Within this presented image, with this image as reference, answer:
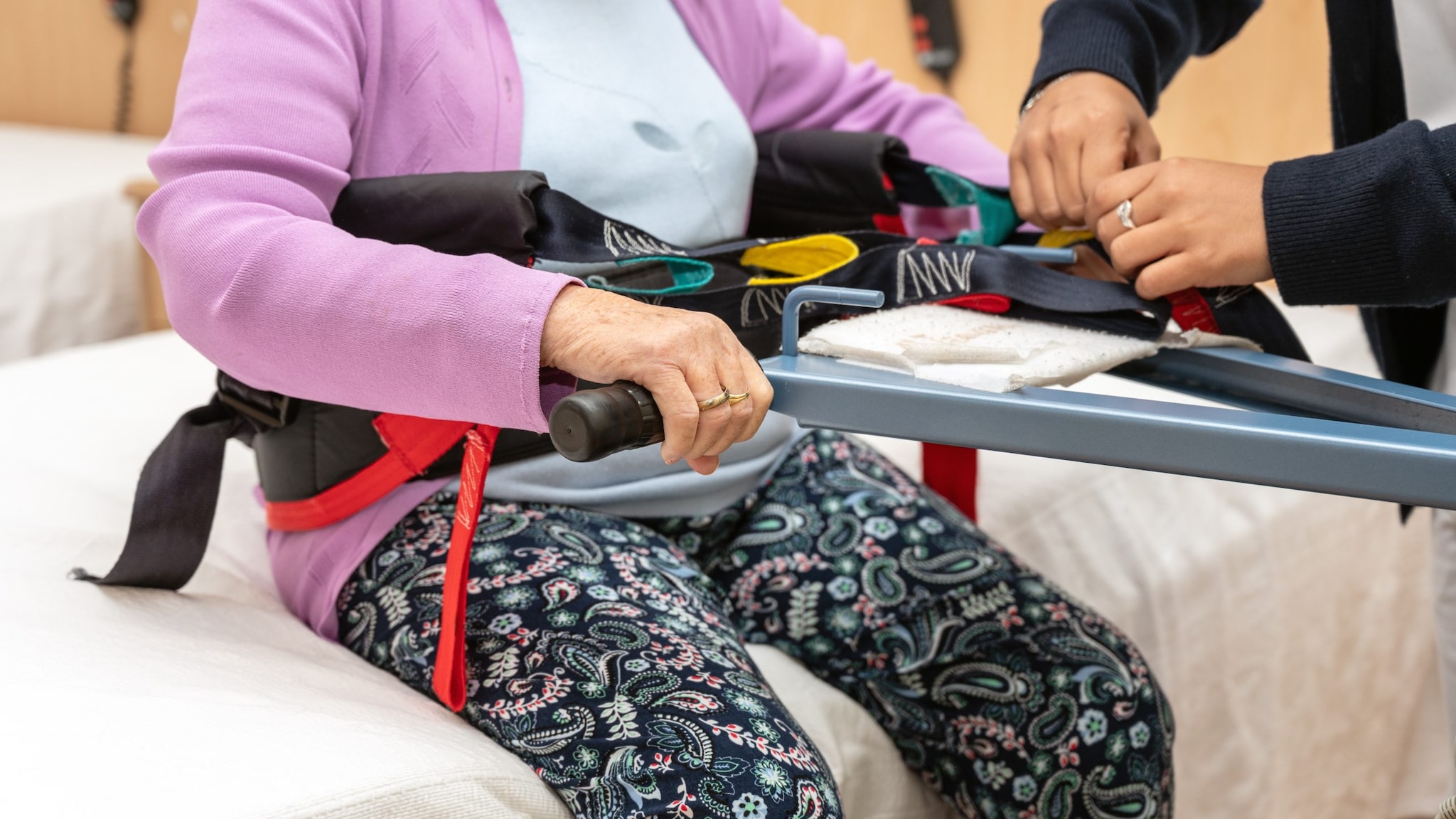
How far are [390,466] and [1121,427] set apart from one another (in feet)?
1.46

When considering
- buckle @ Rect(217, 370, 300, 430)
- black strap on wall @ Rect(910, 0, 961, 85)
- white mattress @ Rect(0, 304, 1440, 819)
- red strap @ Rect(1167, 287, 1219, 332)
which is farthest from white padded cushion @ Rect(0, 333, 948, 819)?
black strap on wall @ Rect(910, 0, 961, 85)

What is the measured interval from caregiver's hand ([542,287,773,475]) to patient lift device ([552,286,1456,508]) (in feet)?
0.07

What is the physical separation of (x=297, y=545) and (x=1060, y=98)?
0.62m

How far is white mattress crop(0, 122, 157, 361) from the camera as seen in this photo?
1.96 m

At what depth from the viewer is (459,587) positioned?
0.63 m

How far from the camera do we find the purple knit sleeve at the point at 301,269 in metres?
0.57

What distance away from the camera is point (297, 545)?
31.0 inches

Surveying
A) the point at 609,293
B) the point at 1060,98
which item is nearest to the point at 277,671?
the point at 609,293

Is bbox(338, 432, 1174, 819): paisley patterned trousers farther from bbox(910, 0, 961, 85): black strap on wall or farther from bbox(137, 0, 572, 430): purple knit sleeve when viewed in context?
bbox(910, 0, 961, 85): black strap on wall

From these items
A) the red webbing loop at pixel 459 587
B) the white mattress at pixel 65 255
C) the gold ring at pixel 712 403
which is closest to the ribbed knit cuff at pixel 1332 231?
the gold ring at pixel 712 403

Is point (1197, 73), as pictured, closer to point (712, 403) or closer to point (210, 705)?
point (712, 403)

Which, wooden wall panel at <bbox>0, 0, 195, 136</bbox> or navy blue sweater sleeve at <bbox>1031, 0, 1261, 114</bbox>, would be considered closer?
navy blue sweater sleeve at <bbox>1031, 0, 1261, 114</bbox>

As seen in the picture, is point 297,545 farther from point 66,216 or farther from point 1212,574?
point 66,216

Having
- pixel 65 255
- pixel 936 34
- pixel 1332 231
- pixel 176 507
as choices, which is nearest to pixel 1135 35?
pixel 1332 231
